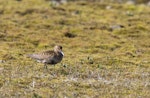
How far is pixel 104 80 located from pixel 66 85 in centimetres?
230

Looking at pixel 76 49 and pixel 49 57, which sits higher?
pixel 49 57

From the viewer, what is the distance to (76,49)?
37.7 m

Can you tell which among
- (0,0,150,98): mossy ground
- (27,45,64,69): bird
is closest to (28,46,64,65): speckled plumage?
(27,45,64,69): bird

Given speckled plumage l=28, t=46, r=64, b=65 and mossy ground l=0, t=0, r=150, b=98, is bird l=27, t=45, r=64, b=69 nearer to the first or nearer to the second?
speckled plumage l=28, t=46, r=64, b=65

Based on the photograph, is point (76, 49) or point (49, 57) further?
point (76, 49)

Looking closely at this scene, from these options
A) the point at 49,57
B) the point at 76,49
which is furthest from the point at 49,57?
the point at 76,49

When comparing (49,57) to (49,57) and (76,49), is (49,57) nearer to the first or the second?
(49,57)

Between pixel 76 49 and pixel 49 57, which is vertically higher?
pixel 49 57

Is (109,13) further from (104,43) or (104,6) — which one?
(104,43)

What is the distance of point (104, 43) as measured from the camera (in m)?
40.3

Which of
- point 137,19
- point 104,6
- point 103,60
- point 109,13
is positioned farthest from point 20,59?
point 104,6

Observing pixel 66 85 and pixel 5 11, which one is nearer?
pixel 66 85

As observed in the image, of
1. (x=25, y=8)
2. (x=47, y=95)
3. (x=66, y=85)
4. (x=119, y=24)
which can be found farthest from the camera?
(x=25, y=8)

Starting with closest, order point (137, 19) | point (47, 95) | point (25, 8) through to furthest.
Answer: point (47, 95) → point (137, 19) → point (25, 8)
